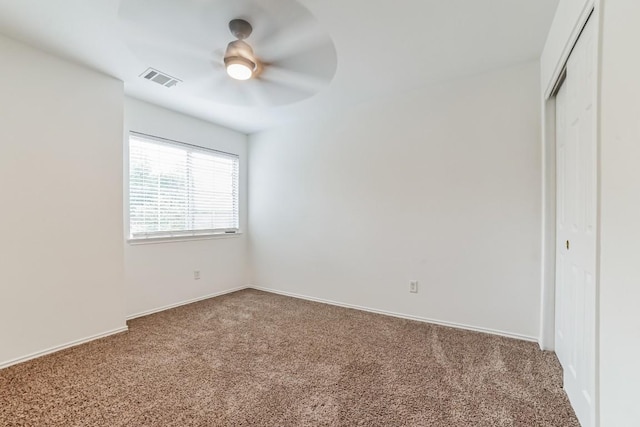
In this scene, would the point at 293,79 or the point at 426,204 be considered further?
the point at 426,204

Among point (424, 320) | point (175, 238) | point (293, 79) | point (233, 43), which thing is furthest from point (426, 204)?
point (175, 238)

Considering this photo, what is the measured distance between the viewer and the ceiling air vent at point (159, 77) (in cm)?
256

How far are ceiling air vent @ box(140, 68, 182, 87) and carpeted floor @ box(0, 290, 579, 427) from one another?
2.36m

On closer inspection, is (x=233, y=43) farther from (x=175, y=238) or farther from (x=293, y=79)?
(x=175, y=238)

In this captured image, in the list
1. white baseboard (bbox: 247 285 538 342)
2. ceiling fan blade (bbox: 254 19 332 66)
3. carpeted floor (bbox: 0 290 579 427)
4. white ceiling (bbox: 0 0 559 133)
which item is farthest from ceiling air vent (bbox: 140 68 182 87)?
white baseboard (bbox: 247 285 538 342)

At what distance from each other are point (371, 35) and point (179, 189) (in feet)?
9.22

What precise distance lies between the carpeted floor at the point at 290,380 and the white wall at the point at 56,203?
0.28 metres

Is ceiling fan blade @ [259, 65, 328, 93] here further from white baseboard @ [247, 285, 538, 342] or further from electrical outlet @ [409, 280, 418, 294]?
white baseboard @ [247, 285, 538, 342]

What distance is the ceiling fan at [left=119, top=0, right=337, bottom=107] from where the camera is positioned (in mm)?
1702

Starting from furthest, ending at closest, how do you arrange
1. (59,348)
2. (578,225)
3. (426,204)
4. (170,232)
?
(170,232)
(426,204)
(59,348)
(578,225)

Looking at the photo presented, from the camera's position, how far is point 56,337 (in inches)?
92.1

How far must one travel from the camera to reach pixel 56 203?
235 cm

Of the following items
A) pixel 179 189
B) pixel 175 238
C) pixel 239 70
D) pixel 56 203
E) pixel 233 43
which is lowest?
pixel 175 238

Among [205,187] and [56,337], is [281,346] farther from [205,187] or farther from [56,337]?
[205,187]
